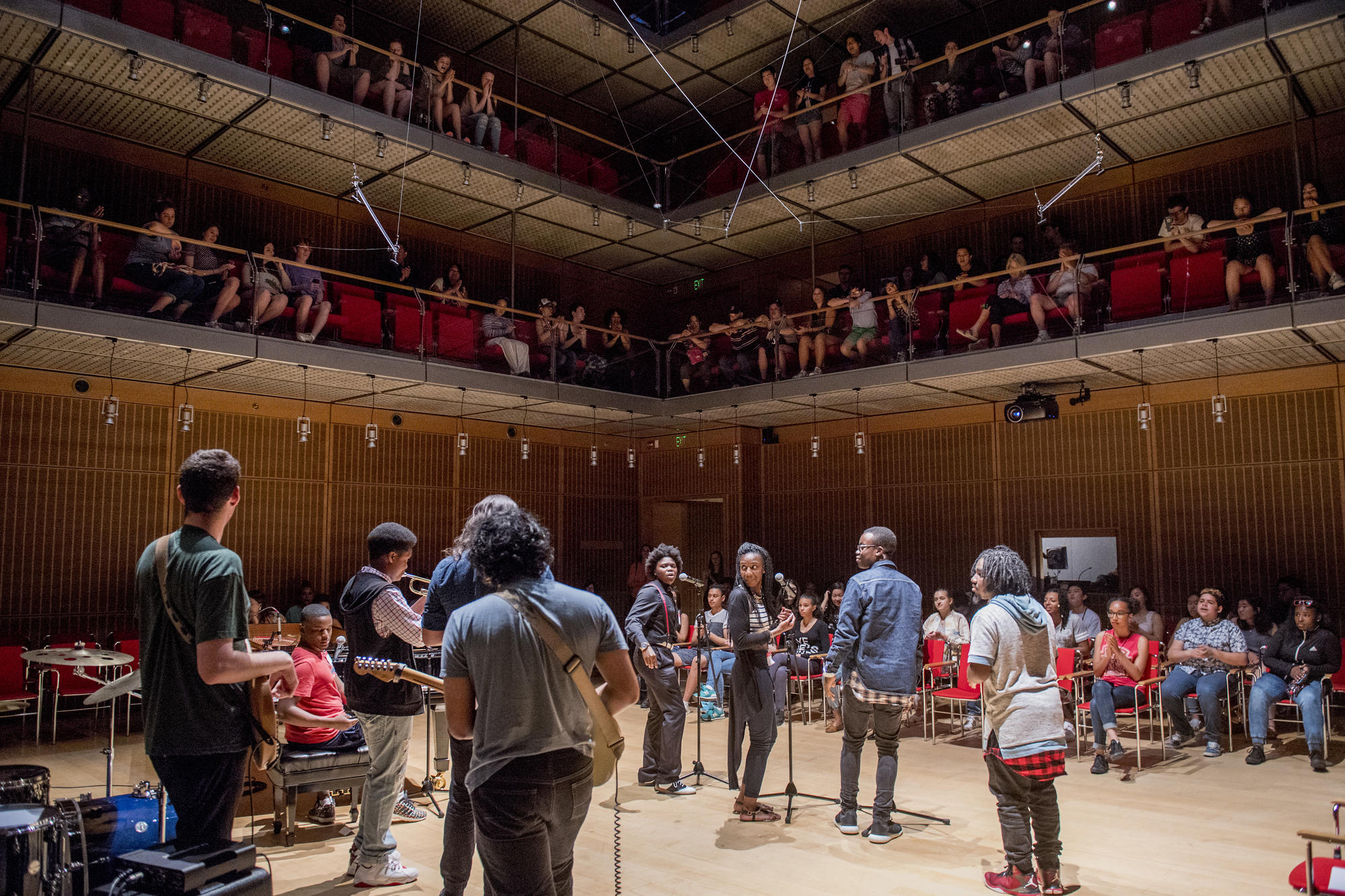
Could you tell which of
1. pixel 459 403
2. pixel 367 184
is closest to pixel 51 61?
pixel 367 184

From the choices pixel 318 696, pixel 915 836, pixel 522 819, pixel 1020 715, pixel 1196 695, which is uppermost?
pixel 522 819

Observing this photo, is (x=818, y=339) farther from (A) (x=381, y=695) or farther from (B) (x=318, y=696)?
(A) (x=381, y=695)

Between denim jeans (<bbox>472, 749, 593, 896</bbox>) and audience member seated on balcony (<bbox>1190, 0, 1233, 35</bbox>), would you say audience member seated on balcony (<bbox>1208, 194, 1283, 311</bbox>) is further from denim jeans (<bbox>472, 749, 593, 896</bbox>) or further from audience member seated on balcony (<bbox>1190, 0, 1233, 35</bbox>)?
denim jeans (<bbox>472, 749, 593, 896</bbox>)

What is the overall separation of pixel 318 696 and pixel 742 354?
785 cm

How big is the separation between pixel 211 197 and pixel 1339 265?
12.2 m

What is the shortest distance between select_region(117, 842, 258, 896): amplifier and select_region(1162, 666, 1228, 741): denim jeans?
7765mm

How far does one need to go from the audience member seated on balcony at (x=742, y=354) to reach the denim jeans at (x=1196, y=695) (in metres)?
5.92

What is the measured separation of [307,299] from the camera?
9.30 meters

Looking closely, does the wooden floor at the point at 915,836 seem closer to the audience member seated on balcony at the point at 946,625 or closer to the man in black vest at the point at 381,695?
the man in black vest at the point at 381,695

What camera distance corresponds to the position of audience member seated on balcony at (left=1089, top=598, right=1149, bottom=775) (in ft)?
22.7

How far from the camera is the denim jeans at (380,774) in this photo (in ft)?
13.4

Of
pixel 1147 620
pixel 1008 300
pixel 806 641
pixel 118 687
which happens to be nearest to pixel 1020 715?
pixel 118 687

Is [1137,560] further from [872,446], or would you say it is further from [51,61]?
[51,61]

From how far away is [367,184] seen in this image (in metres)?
11.2
